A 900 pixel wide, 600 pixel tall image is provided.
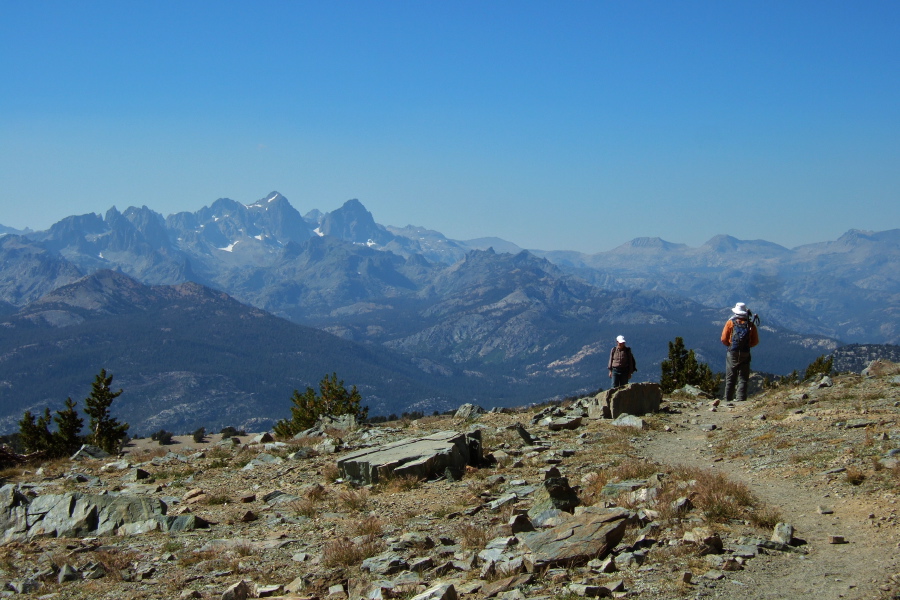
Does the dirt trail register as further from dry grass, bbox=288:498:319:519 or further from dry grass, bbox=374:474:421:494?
dry grass, bbox=288:498:319:519

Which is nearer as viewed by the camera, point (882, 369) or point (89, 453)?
point (89, 453)

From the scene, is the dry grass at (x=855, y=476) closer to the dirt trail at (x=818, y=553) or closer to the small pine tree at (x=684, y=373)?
the dirt trail at (x=818, y=553)

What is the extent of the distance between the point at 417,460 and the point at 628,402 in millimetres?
11351

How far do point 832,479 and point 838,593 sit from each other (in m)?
5.76

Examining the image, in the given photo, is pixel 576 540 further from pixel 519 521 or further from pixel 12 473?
pixel 12 473

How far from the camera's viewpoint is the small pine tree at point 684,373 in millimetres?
41500

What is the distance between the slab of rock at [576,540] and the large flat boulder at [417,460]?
20.0 feet

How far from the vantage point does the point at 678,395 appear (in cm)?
3105

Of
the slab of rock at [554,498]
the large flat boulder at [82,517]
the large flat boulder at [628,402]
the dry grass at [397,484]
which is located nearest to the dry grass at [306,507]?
the dry grass at [397,484]

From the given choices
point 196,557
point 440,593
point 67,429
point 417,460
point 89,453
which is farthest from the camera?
point 67,429

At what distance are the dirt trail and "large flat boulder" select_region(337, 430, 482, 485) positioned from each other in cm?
663

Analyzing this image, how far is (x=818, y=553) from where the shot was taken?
404 inches

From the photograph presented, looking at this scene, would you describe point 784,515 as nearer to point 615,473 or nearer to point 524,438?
point 615,473

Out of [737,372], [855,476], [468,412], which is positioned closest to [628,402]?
[737,372]
